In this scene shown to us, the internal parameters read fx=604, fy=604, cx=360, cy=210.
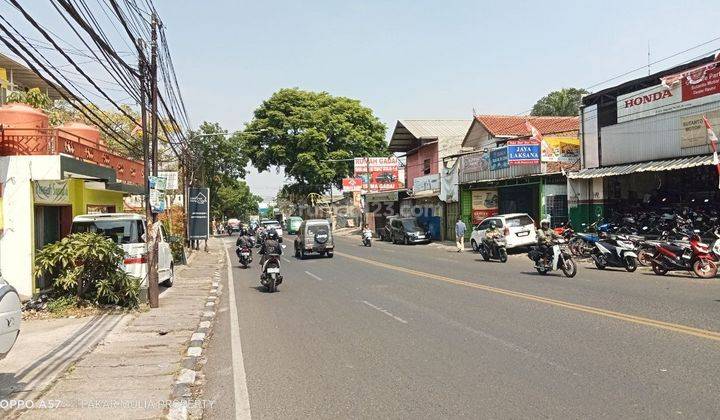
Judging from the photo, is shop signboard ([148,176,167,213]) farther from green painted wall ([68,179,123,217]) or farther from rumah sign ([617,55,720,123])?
rumah sign ([617,55,720,123])

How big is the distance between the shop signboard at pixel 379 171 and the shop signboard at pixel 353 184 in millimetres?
1686

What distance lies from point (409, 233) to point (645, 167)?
19181mm

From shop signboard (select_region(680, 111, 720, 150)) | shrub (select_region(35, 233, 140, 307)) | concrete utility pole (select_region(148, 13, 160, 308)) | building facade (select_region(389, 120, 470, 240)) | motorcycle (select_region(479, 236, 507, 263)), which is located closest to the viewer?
shrub (select_region(35, 233, 140, 307))

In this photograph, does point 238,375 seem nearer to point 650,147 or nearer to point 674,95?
point 674,95

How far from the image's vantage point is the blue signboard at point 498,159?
30250 mm

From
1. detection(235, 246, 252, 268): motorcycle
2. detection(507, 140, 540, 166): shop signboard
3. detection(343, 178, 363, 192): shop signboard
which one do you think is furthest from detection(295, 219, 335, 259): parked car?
detection(343, 178, 363, 192): shop signboard

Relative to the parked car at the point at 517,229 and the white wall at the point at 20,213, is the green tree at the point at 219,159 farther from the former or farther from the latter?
the white wall at the point at 20,213

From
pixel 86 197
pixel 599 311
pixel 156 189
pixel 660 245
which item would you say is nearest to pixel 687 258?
pixel 660 245

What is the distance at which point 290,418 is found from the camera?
540cm

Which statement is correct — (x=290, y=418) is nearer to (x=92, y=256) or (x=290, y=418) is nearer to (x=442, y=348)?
(x=442, y=348)

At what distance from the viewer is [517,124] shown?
39125mm

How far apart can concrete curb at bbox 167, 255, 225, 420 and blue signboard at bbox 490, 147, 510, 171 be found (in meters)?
20.8

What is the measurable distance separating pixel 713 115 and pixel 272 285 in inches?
597

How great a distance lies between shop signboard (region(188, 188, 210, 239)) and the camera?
32219 mm
